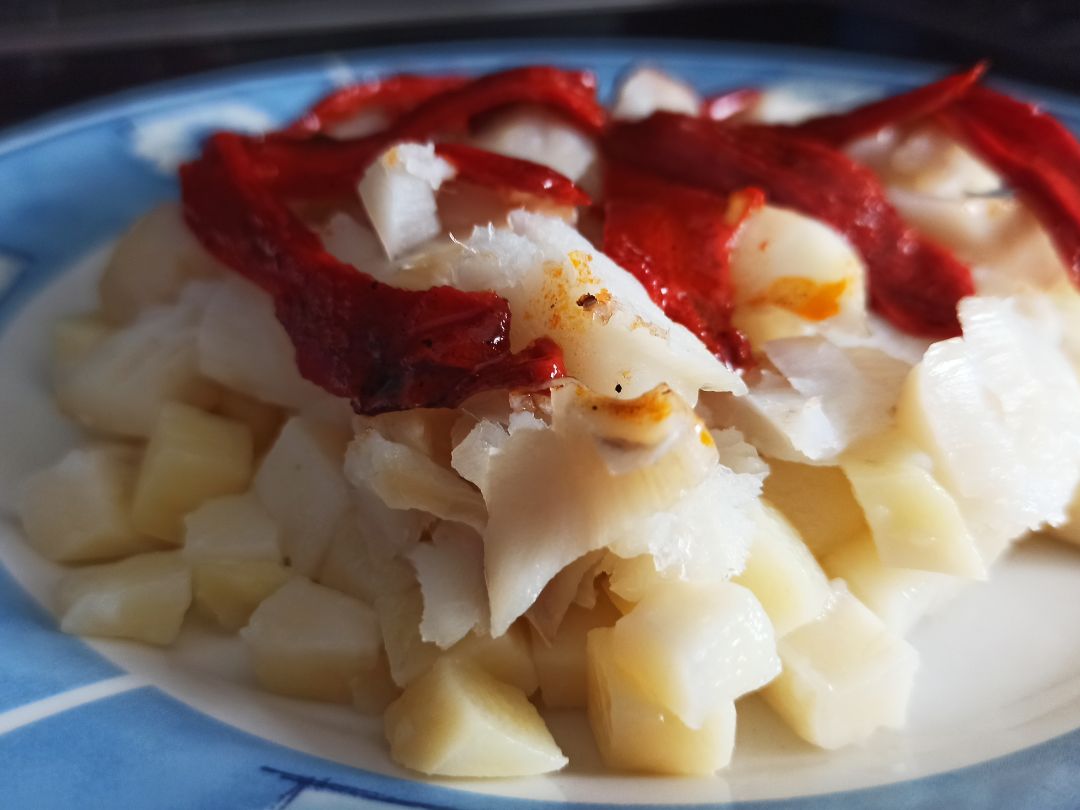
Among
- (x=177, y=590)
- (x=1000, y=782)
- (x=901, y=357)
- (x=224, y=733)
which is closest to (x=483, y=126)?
(x=901, y=357)

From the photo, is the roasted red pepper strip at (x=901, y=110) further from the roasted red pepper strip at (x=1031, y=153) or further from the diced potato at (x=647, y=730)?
the diced potato at (x=647, y=730)

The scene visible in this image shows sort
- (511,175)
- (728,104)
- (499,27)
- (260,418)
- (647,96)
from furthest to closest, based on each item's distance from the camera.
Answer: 1. (499,27)
2. (728,104)
3. (647,96)
4. (260,418)
5. (511,175)

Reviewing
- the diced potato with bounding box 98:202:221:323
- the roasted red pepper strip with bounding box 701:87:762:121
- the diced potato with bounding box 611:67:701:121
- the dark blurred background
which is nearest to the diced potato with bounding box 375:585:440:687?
the diced potato with bounding box 98:202:221:323

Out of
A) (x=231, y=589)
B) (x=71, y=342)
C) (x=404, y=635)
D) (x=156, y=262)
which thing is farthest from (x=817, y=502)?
(x=71, y=342)

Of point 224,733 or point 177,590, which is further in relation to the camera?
point 177,590

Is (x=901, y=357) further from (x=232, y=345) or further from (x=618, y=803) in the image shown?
(x=232, y=345)

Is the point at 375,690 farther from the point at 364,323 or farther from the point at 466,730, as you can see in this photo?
the point at 364,323

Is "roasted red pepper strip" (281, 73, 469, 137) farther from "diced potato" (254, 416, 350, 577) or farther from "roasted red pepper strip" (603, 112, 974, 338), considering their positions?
"diced potato" (254, 416, 350, 577)
